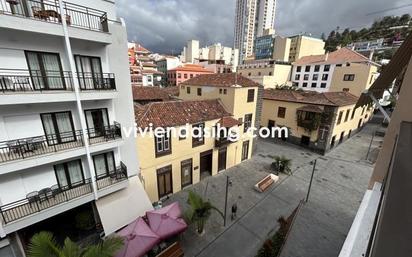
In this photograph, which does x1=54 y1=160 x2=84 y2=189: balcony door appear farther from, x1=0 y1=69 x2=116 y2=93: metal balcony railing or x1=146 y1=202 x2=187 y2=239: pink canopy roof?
x1=146 y1=202 x2=187 y2=239: pink canopy roof

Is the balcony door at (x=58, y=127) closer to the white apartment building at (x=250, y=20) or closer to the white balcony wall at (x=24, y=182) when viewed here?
the white balcony wall at (x=24, y=182)

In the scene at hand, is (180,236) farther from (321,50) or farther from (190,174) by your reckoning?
(321,50)

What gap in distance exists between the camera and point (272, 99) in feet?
88.2

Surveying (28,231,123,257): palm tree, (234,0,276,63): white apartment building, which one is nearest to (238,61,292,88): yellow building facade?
(28,231,123,257): palm tree

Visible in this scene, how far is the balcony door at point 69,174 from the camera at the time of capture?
9.39 m

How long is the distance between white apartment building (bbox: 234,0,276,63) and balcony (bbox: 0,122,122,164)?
116 m

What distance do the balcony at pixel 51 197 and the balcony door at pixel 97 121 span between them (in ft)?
7.86

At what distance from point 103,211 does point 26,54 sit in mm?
8069

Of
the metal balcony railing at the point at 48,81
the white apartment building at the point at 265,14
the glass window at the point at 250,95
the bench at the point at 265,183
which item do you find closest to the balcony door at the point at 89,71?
the metal balcony railing at the point at 48,81

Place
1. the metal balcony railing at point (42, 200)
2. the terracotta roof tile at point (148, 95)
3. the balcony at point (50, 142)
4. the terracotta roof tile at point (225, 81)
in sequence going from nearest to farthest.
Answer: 1. the balcony at point (50, 142)
2. the metal balcony railing at point (42, 200)
3. the terracotta roof tile at point (225, 81)
4. the terracotta roof tile at point (148, 95)

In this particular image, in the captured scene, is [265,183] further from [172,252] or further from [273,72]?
[273,72]

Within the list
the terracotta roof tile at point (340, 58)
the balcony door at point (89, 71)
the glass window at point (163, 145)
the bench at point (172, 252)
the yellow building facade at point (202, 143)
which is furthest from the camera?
the terracotta roof tile at point (340, 58)

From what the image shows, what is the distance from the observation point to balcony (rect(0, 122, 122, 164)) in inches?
302

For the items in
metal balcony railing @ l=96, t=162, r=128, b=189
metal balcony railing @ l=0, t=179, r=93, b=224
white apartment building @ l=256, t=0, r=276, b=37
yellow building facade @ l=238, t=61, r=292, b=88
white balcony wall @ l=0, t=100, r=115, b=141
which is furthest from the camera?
white apartment building @ l=256, t=0, r=276, b=37
